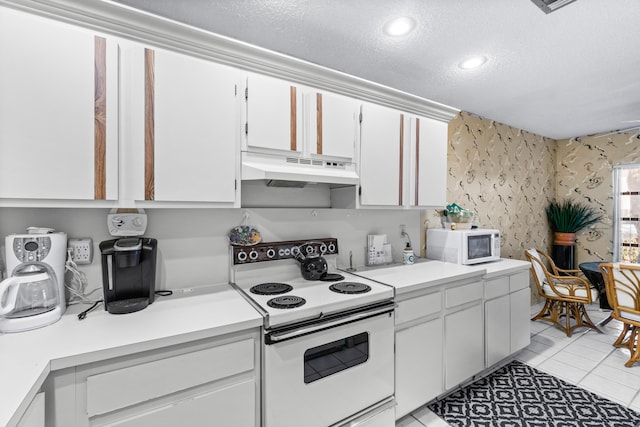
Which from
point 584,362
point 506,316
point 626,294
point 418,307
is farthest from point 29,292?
point 626,294

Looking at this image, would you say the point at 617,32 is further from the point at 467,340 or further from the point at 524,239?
the point at 524,239

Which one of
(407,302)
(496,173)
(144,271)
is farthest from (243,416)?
(496,173)

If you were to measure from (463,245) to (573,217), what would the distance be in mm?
2955

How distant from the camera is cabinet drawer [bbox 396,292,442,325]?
1871mm

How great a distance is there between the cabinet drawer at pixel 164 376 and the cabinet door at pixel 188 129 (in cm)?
74

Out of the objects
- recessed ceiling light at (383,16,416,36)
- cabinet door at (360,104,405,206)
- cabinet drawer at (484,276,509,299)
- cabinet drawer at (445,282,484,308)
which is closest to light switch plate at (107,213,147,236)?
cabinet door at (360,104,405,206)

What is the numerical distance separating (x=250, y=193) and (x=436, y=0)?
4.96 ft

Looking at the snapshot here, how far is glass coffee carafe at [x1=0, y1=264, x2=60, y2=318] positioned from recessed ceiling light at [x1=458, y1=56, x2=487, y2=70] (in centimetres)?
274

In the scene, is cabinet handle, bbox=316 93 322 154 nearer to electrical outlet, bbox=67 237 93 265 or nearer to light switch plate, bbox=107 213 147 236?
light switch plate, bbox=107 213 147 236

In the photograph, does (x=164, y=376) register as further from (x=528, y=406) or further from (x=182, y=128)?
(x=528, y=406)

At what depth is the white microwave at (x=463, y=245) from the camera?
101 inches

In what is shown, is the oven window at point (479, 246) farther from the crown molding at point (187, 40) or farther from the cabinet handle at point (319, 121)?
the cabinet handle at point (319, 121)

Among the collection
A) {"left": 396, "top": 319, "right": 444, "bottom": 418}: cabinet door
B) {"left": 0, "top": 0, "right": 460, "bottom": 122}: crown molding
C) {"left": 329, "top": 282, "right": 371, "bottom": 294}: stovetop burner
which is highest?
{"left": 0, "top": 0, "right": 460, "bottom": 122}: crown molding

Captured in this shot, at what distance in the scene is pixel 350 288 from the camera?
1.78 metres
